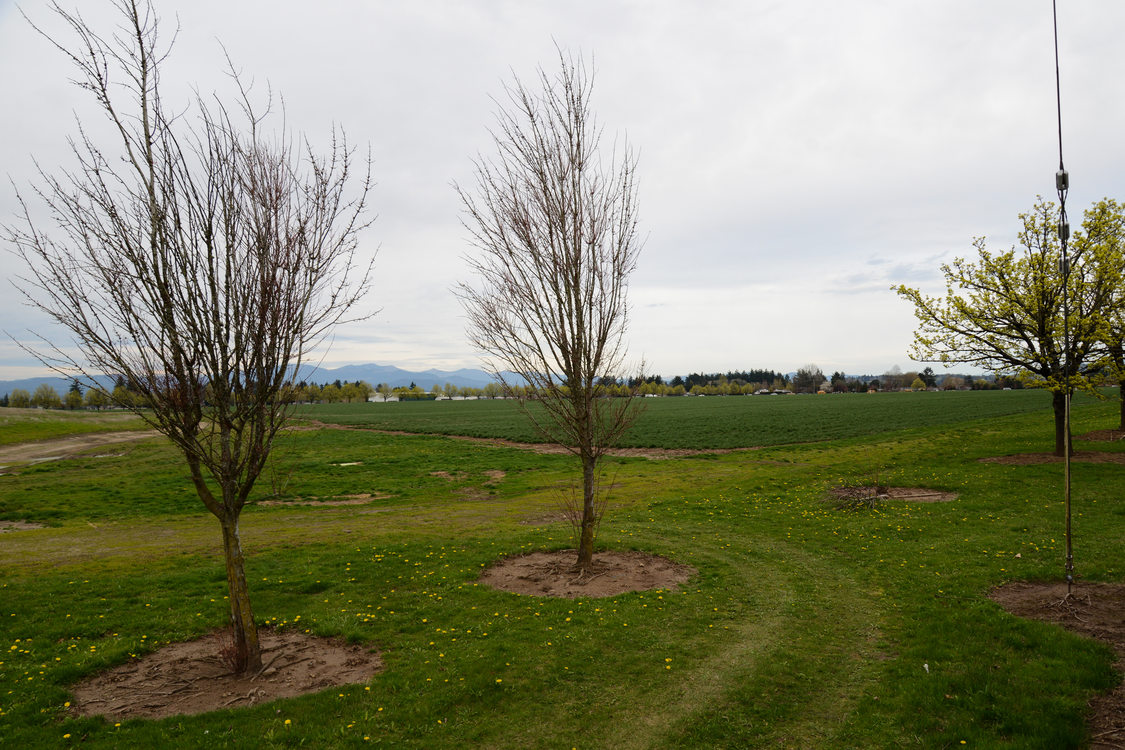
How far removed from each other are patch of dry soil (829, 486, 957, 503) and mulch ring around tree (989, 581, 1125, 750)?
7.89 meters

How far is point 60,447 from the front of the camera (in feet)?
147

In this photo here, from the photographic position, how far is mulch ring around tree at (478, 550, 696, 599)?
10.7m

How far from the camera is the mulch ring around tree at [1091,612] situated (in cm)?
595

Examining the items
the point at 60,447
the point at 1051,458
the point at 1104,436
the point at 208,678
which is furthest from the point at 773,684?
the point at 60,447

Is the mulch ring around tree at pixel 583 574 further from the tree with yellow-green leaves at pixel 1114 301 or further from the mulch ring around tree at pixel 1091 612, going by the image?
the tree with yellow-green leaves at pixel 1114 301

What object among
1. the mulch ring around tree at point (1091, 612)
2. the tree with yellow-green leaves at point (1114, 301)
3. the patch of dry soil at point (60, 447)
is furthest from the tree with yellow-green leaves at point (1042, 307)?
the patch of dry soil at point (60, 447)

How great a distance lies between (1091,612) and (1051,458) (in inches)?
628

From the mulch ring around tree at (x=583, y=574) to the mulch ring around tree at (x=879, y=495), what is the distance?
8527 millimetres

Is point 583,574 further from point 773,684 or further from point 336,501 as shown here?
point 336,501

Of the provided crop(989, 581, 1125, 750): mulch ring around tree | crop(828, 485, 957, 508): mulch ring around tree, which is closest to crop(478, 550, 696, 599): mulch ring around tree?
crop(989, 581, 1125, 750): mulch ring around tree

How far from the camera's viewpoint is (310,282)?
7277 mm

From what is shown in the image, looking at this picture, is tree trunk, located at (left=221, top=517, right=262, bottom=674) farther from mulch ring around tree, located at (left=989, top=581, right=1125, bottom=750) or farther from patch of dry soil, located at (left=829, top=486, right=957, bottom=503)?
patch of dry soil, located at (left=829, top=486, right=957, bottom=503)

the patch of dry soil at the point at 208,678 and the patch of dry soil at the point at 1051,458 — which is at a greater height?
the patch of dry soil at the point at 1051,458

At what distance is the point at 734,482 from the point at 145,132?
22.3m
